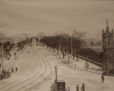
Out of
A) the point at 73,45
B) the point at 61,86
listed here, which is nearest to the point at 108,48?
the point at 73,45

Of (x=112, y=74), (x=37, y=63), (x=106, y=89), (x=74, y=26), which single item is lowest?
(x=106, y=89)

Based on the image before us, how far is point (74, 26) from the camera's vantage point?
3.26m

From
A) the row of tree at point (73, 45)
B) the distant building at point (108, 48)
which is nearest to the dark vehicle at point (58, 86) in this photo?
the row of tree at point (73, 45)

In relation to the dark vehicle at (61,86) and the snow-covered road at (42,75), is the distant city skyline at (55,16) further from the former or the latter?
the dark vehicle at (61,86)

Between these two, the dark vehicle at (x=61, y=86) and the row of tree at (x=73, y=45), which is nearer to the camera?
the dark vehicle at (x=61, y=86)

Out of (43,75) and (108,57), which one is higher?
(108,57)

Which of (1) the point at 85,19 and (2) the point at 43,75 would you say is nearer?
(2) the point at 43,75

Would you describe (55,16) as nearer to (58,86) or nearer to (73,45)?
(73,45)

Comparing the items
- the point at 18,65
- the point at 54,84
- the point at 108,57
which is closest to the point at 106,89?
the point at 108,57

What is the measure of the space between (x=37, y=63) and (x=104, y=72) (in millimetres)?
1066

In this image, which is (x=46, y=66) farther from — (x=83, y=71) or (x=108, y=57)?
(x=108, y=57)

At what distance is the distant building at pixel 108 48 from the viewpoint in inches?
127

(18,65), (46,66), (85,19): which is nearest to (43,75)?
(46,66)

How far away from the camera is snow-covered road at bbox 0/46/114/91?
3.05 m
